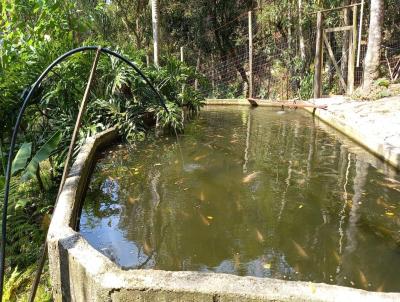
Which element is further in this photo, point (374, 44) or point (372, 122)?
point (374, 44)

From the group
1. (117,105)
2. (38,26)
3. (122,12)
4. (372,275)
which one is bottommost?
(372,275)

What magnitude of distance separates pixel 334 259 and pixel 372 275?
0.36 m

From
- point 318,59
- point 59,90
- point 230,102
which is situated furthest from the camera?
point 230,102

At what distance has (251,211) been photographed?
4734 mm

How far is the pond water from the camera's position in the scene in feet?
12.0

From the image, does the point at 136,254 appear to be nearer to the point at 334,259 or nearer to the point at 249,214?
the point at 249,214

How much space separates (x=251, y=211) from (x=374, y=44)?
27.4 feet

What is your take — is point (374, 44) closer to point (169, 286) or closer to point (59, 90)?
point (59, 90)

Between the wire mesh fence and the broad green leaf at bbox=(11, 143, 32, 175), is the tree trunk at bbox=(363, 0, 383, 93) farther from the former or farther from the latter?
the broad green leaf at bbox=(11, 143, 32, 175)

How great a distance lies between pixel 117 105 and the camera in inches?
328

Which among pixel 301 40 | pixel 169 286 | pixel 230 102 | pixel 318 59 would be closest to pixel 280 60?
pixel 301 40

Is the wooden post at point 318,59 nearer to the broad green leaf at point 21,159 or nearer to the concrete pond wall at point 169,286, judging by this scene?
the broad green leaf at point 21,159

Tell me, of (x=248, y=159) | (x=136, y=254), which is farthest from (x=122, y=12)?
(x=136, y=254)

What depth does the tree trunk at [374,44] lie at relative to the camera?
10680mm
